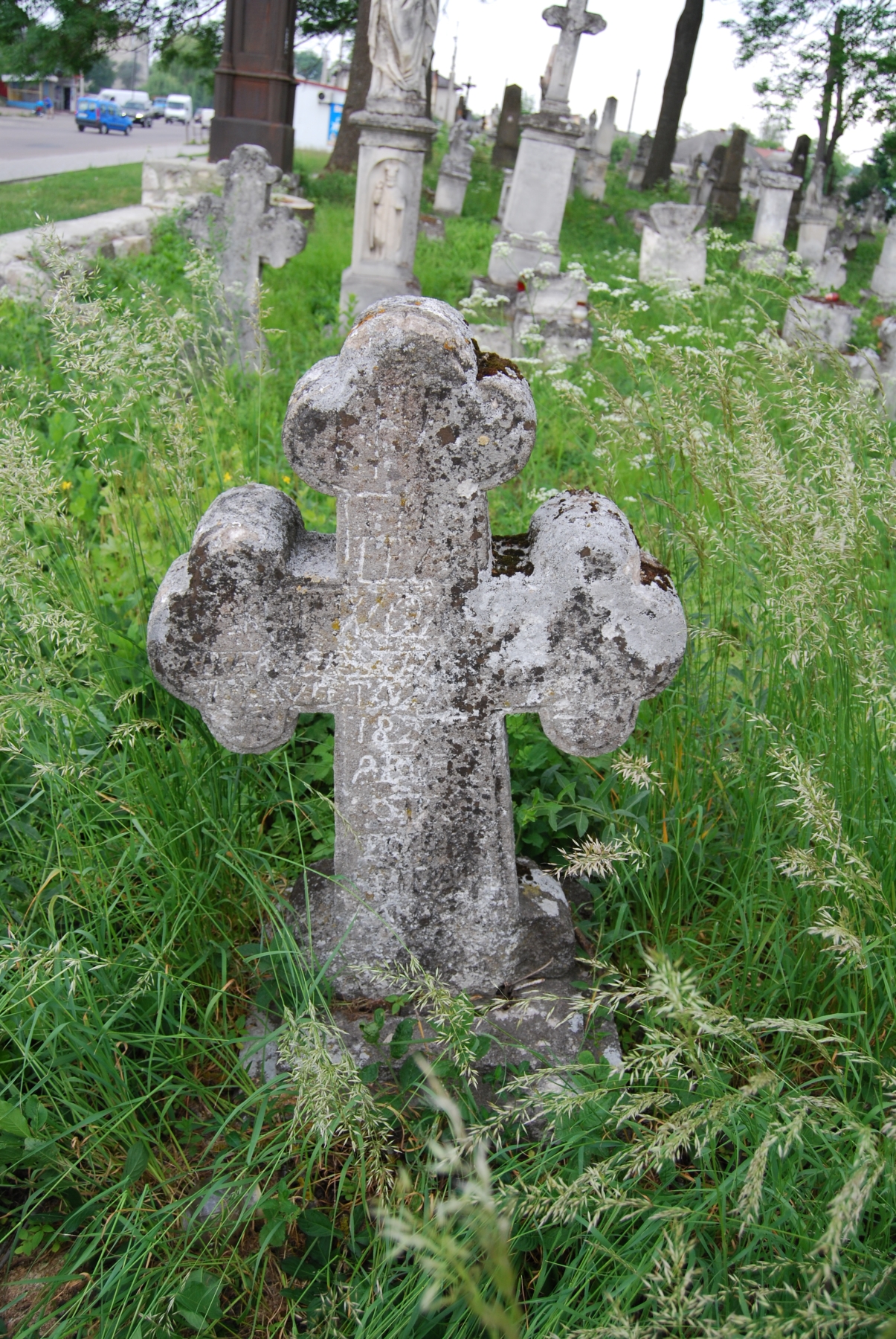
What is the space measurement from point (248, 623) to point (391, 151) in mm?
6788

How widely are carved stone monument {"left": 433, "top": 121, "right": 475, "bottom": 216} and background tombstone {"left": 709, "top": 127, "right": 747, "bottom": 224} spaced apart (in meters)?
6.56

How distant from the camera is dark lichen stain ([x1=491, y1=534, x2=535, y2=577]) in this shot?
1.66 meters

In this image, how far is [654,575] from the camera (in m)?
1.62

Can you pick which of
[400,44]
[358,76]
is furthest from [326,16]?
[400,44]

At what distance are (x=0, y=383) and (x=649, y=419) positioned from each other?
4.78 feet

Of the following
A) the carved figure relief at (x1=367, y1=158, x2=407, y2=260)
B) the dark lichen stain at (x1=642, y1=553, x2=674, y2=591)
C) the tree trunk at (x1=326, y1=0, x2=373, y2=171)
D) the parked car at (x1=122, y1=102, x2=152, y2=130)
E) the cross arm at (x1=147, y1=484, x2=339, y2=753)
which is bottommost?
the cross arm at (x1=147, y1=484, x2=339, y2=753)

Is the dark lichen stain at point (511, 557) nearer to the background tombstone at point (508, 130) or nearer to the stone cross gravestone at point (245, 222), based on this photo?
the stone cross gravestone at point (245, 222)

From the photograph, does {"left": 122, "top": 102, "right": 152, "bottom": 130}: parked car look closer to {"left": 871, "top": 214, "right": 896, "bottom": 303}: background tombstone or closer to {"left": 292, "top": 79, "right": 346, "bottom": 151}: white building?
{"left": 292, "top": 79, "right": 346, "bottom": 151}: white building

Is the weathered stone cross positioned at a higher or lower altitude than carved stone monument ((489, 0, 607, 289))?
lower

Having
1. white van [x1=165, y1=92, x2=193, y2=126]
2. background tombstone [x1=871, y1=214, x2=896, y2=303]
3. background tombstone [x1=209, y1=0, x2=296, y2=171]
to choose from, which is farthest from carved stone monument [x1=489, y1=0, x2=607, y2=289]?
white van [x1=165, y1=92, x2=193, y2=126]

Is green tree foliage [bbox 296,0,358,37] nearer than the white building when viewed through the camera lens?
Yes

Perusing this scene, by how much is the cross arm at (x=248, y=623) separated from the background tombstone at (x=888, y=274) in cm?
1319

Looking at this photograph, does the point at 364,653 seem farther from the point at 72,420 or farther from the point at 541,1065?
the point at 72,420

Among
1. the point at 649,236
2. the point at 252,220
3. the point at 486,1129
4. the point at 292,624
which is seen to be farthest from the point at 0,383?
the point at 649,236
